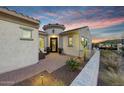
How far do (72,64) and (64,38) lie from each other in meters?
0.63

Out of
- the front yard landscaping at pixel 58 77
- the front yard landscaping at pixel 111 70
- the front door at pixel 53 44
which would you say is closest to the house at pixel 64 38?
the front door at pixel 53 44

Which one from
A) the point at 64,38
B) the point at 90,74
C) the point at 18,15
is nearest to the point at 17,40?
the point at 18,15

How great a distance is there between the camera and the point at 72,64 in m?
3.17

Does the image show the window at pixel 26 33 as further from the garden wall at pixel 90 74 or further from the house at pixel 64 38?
the garden wall at pixel 90 74

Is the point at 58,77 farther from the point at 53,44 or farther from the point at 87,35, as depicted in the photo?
the point at 87,35

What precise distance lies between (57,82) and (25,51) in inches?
38.8

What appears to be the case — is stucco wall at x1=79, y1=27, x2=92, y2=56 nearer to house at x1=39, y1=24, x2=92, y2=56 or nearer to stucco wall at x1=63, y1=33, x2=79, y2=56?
house at x1=39, y1=24, x2=92, y2=56

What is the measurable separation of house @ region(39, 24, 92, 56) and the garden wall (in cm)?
37

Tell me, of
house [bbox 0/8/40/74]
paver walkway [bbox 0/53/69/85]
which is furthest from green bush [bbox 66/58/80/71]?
house [bbox 0/8/40/74]

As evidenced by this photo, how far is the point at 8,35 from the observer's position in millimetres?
2973

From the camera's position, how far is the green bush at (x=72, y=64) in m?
3.13

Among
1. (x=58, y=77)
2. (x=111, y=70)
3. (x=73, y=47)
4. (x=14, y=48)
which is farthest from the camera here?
(x=73, y=47)

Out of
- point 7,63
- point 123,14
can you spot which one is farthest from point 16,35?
point 123,14

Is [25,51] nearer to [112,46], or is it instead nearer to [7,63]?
[7,63]
